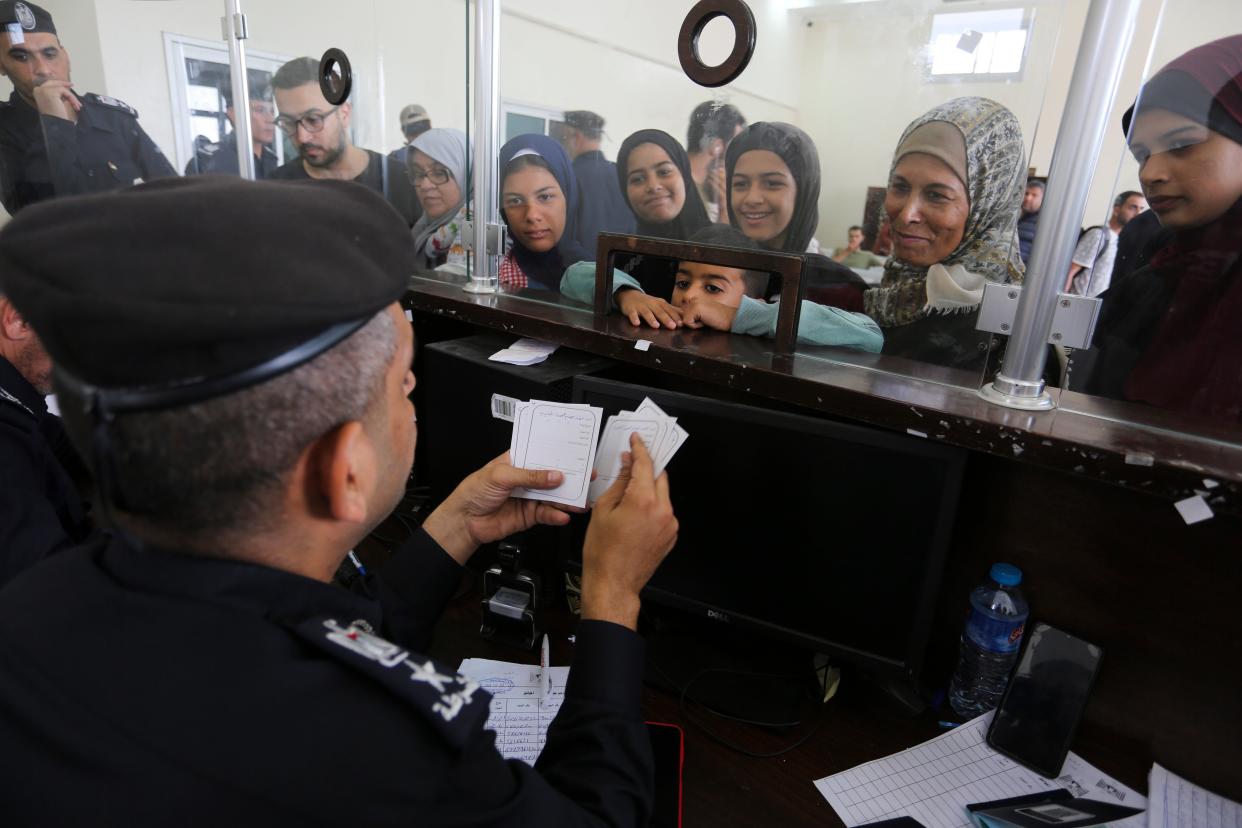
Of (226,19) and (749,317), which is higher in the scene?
(226,19)

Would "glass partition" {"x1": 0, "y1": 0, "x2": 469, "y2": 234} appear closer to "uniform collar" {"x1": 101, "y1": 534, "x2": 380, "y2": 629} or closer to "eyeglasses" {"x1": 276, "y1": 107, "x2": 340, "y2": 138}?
"eyeglasses" {"x1": 276, "y1": 107, "x2": 340, "y2": 138}

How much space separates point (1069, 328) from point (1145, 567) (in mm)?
348

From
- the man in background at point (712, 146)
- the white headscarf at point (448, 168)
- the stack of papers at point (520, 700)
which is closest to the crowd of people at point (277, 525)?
the stack of papers at point (520, 700)

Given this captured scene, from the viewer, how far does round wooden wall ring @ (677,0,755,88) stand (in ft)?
3.84

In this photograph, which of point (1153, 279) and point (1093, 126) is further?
point (1153, 279)

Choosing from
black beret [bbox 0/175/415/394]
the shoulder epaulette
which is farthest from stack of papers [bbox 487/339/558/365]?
the shoulder epaulette

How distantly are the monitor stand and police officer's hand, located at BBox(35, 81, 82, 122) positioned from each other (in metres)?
3.52

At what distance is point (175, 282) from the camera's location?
442 mm

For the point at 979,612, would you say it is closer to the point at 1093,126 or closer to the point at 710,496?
the point at 710,496

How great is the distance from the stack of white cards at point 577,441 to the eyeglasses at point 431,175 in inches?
46.7

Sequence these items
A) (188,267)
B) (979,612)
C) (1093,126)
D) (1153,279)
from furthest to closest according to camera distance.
→ (1153,279), (979,612), (1093,126), (188,267)

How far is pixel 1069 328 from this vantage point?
0.87 metres

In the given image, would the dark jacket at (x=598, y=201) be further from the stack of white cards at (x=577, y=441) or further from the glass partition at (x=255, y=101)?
the stack of white cards at (x=577, y=441)

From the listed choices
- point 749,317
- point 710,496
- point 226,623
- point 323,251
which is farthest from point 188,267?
point 749,317
